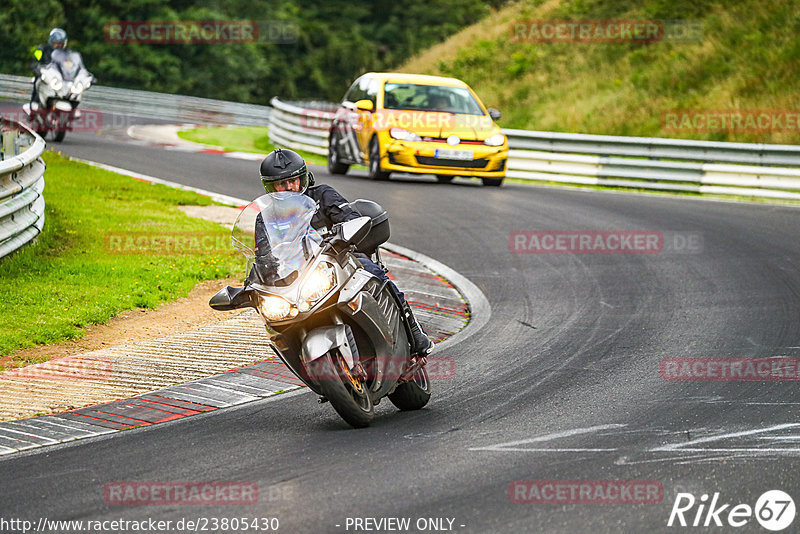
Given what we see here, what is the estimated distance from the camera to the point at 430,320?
10430mm

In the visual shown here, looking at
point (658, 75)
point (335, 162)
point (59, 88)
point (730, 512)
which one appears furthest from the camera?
point (658, 75)

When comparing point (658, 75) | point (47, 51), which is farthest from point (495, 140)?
point (658, 75)

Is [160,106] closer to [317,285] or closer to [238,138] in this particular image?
A: [238,138]

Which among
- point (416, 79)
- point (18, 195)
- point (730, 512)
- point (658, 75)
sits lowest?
point (658, 75)

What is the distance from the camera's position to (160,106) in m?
40.0

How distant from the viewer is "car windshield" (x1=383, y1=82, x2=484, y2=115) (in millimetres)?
20484

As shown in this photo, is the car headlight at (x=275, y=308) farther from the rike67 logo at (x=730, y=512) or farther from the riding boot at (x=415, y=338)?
the rike67 logo at (x=730, y=512)

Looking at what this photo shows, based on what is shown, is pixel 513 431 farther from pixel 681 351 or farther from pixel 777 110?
pixel 777 110

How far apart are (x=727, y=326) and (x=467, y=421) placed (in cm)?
388

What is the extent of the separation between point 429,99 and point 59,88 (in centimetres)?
774

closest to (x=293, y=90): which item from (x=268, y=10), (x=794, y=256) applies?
(x=268, y=10)

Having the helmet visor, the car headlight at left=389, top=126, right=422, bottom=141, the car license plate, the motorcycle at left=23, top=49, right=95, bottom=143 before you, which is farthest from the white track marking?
the motorcycle at left=23, top=49, right=95, bottom=143

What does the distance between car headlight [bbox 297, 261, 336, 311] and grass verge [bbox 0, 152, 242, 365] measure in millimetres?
3501

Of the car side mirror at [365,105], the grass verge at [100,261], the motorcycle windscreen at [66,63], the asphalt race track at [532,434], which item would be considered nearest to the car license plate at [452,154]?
the car side mirror at [365,105]
